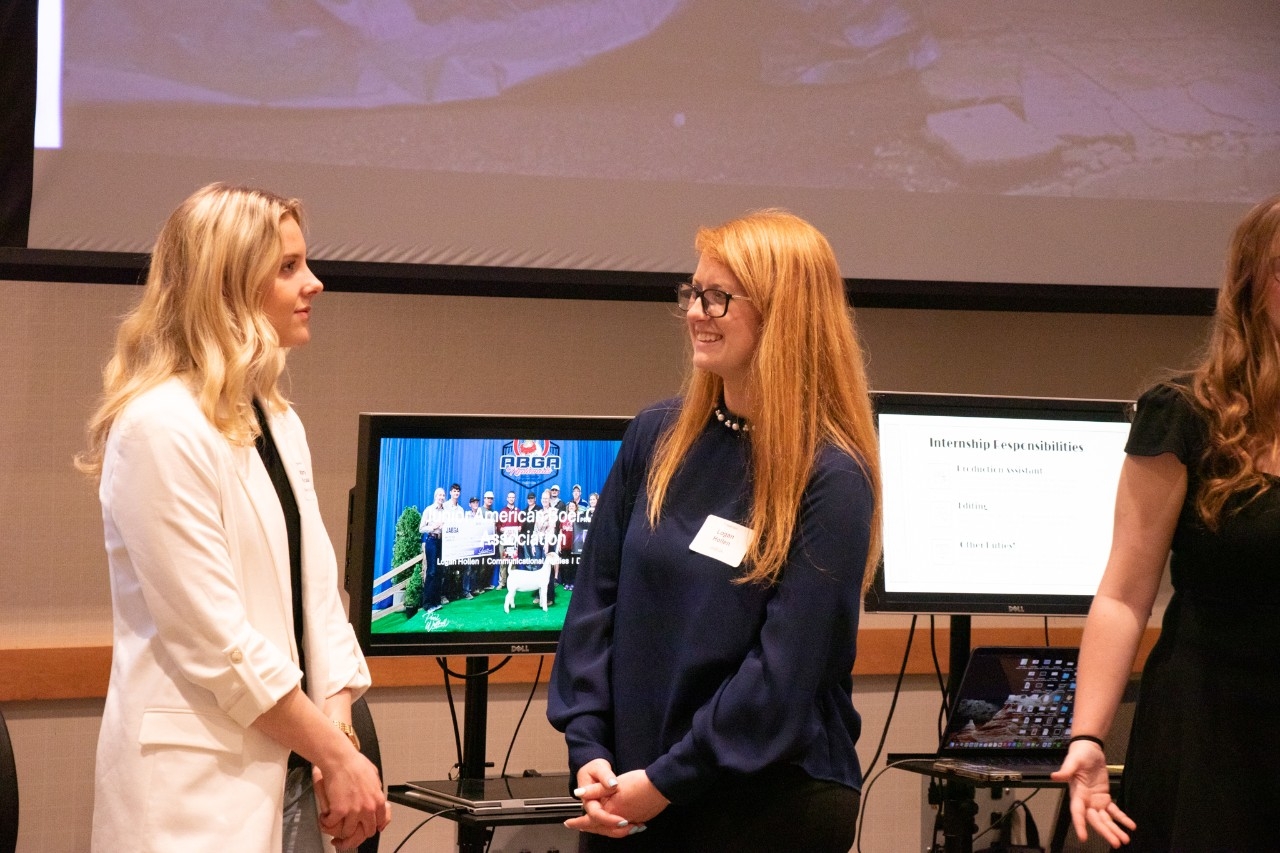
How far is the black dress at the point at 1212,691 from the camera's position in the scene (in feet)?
5.09

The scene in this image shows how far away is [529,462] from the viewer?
2809mm

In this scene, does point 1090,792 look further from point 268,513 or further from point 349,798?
point 268,513

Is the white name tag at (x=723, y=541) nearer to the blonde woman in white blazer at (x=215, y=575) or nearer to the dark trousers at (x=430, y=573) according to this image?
the blonde woman in white blazer at (x=215, y=575)

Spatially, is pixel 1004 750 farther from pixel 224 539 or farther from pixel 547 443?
pixel 224 539

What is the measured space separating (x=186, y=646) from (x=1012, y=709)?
1.74 m

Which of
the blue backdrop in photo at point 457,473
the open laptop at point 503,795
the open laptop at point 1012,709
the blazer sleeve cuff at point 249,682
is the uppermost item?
the blue backdrop in photo at point 457,473

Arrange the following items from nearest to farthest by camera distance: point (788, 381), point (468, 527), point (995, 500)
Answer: point (788, 381) → point (468, 527) → point (995, 500)

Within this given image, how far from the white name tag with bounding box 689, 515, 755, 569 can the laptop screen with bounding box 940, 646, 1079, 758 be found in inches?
44.7

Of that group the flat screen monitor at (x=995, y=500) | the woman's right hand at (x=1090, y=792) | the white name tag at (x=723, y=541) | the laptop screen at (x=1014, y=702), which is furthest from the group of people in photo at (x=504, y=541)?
the woman's right hand at (x=1090, y=792)

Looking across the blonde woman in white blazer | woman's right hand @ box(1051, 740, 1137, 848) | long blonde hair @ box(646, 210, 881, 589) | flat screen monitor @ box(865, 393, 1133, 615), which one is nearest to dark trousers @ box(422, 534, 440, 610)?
the blonde woman in white blazer

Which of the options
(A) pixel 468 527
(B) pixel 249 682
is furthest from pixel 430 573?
(B) pixel 249 682

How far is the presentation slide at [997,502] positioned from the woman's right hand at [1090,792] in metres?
1.23

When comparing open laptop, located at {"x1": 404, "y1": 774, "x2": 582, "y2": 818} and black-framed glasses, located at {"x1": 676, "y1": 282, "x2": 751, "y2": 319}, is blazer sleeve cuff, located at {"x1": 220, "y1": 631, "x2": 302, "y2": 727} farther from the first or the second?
open laptop, located at {"x1": 404, "y1": 774, "x2": 582, "y2": 818}

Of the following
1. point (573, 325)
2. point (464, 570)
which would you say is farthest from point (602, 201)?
point (464, 570)
